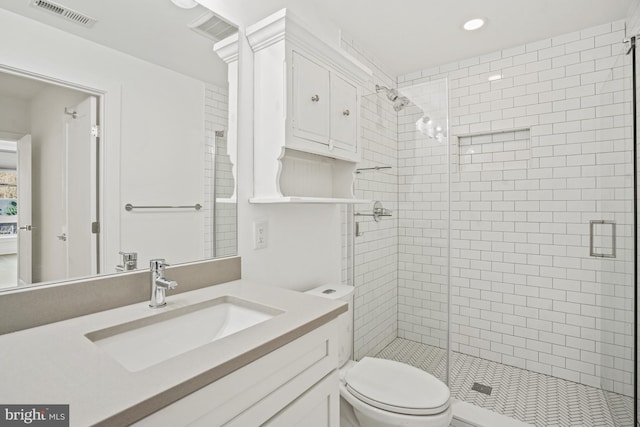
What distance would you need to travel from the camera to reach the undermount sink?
91 centimetres

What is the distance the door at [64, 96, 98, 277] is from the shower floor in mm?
1998

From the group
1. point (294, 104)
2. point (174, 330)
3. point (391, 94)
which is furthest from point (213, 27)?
point (391, 94)

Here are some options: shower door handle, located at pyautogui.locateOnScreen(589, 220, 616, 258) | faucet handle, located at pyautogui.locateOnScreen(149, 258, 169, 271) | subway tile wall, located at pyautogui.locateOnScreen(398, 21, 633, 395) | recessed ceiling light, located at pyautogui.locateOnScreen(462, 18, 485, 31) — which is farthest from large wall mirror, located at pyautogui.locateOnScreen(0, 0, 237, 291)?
shower door handle, located at pyautogui.locateOnScreen(589, 220, 616, 258)

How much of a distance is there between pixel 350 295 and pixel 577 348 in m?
1.85

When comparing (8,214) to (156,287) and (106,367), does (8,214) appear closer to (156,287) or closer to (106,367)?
(156,287)

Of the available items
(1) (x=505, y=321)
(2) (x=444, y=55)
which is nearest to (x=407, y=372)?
(1) (x=505, y=321)

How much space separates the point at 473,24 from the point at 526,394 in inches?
101

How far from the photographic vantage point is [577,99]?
2373mm

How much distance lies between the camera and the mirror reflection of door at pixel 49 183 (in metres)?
0.91

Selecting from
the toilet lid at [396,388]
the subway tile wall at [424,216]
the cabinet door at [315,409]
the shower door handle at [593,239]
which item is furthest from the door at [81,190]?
the shower door handle at [593,239]

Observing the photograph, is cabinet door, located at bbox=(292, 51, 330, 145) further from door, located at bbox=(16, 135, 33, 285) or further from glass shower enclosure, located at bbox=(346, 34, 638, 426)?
door, located at bbox=(16, 135, 33, 285)

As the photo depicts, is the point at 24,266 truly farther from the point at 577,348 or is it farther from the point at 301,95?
the point at 577,348

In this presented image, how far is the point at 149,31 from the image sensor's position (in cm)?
121

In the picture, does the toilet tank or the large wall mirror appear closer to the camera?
the large wall mirror
